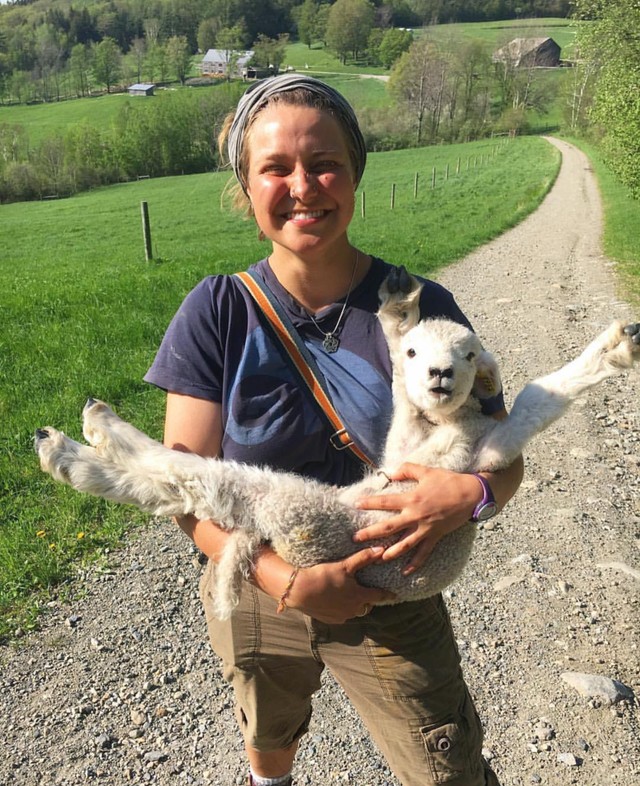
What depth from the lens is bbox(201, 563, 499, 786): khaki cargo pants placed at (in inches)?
83.1

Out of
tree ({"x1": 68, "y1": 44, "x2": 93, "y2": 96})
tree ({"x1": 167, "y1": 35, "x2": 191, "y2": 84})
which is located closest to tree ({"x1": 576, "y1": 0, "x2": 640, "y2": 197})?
tree ({"x1": 167, "y1": 35, "x2": 191, "y2": 84})

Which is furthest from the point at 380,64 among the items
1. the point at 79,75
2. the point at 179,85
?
the point at 79,75

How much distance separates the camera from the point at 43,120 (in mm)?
90438

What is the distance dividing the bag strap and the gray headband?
0.50m

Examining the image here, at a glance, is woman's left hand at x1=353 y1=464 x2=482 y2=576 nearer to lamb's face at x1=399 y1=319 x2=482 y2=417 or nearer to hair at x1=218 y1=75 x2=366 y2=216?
lamb's face at x1=399 y1=319 x2=482 y2=417

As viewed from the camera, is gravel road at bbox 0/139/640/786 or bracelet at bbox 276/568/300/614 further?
gravel road at bbox 0/139/640/786

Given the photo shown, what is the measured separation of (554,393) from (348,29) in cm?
14221

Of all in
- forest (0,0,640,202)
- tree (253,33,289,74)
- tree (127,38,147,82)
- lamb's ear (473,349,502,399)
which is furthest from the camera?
tree (127,38,147,82)

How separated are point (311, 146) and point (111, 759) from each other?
3090 millimetres

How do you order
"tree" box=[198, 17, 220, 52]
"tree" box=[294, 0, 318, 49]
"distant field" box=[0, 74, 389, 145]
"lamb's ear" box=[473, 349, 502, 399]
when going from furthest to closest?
"tree" box=[198, 17, 220, 52] < "tree" box=[294, 0, 318, 49] < "distant field" box=[0, 74, 389, 145] < "lamb's ear" box=[473, 349, 502, 399]

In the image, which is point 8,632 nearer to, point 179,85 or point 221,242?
point 221,242

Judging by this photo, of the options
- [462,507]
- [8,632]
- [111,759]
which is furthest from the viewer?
[8,632]

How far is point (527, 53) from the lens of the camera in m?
97.8

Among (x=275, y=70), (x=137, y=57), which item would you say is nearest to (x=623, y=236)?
(x=275, y=70)
